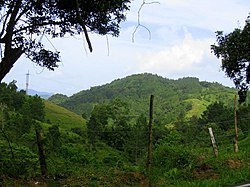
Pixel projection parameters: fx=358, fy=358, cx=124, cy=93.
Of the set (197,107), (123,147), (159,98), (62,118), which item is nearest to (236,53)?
(123,147)

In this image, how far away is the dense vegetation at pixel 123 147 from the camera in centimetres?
863

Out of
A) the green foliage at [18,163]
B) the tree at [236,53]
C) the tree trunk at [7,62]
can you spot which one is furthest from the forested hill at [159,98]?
the tree trunk at [7,62]

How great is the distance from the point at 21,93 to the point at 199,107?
72287 mm

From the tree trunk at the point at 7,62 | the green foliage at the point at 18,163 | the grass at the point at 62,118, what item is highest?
the grass at the point at 62,118

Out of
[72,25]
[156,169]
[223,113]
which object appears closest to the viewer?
[72,25]

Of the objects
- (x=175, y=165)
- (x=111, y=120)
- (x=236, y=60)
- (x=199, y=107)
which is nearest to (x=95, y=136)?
(x=111, y=120)

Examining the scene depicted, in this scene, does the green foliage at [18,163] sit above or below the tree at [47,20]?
below

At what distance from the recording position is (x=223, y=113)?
184ft

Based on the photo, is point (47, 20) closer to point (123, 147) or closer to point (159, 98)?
point (123, 147)

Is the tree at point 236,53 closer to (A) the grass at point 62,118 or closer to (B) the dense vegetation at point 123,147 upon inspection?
(B) the dense vegetation at point 123,147

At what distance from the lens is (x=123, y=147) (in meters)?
62.6

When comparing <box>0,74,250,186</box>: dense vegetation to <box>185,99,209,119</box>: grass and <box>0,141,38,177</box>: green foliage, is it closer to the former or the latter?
<box>0,141,38,177</box>: green foliage

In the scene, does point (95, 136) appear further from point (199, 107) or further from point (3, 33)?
point (199, 107)

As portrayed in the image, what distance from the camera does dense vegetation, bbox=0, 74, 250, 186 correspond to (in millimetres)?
8633
